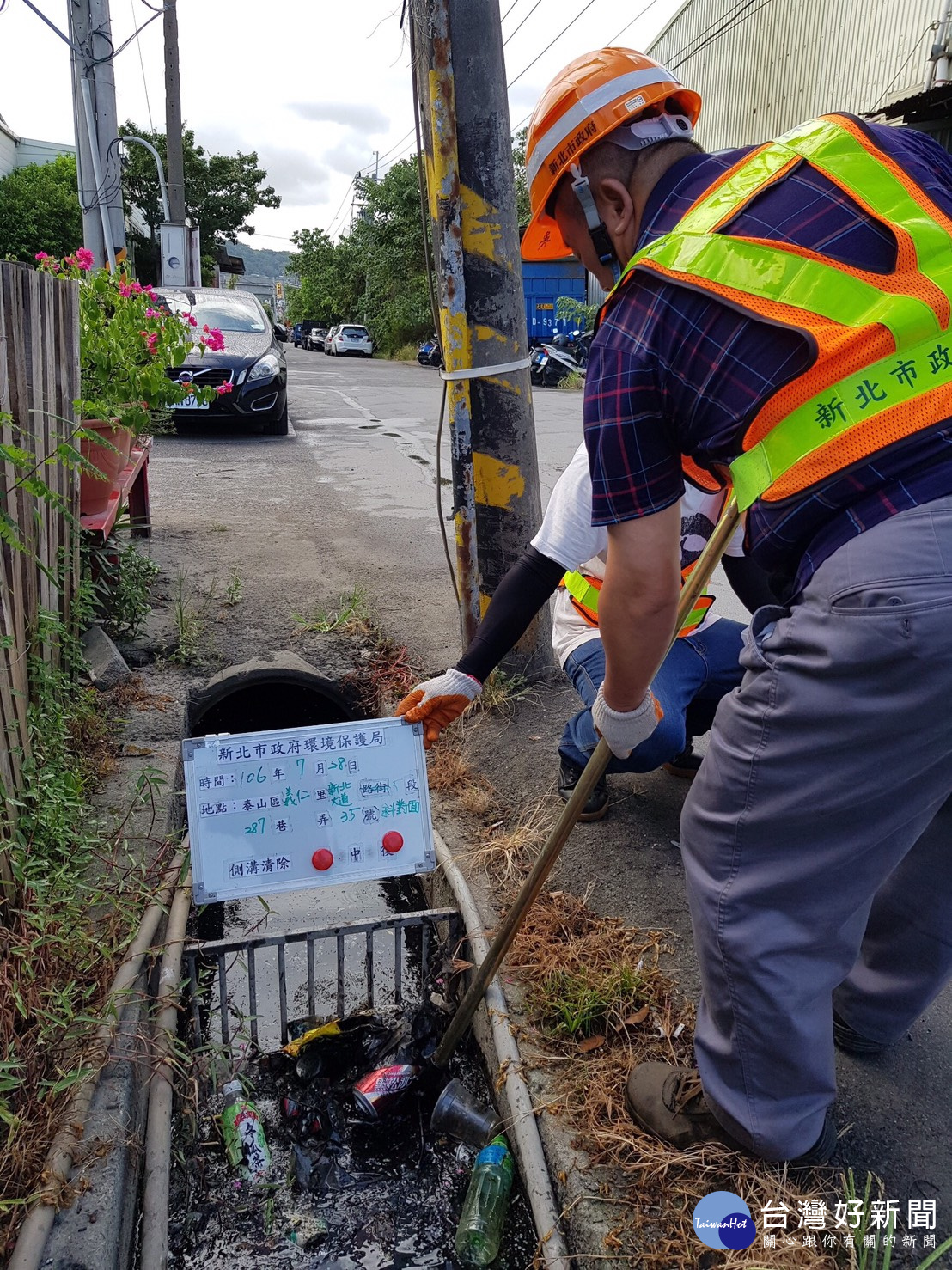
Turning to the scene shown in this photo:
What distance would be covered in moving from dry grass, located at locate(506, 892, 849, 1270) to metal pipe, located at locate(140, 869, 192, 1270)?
81 cm

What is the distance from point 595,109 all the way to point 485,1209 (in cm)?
223

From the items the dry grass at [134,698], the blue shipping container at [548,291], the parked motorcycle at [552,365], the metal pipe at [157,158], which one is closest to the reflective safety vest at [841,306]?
the dry grass at [134,698]

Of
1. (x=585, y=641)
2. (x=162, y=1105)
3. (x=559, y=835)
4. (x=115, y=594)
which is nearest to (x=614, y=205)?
(x=559, y=835)

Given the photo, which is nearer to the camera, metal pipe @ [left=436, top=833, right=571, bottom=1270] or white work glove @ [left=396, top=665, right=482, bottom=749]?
metal pipe @ [left=436, top=833, right=571, bottom=1270]

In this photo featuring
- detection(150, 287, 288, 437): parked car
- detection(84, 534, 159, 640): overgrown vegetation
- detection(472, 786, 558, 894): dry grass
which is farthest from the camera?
detection(150, 287, 288, 437): parked car

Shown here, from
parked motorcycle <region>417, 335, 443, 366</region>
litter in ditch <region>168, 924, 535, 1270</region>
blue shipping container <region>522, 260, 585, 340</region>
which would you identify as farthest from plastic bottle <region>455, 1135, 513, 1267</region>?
parked motorcycle <region>417, 335, 443, 366</region>

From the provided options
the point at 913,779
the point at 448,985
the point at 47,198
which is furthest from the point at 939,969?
the point at 47,198

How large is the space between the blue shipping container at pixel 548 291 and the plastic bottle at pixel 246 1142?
25.7 meters

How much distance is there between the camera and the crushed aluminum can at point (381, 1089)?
2.28 meters

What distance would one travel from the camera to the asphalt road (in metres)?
2.04

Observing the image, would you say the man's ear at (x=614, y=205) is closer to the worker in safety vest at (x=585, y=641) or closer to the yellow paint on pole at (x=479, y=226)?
the worker in safety vest at (x=585, y=641)

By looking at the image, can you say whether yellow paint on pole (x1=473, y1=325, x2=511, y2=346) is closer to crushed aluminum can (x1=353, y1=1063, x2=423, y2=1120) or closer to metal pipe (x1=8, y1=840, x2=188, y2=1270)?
metal pipe (x1=8, y1=840, x2=188, y2=1270)

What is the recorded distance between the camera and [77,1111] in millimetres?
1889

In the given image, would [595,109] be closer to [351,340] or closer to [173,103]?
[173,103]
